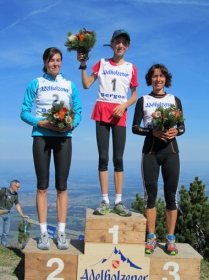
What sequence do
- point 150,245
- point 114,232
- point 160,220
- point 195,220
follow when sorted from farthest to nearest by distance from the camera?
1. point 195,220
2. point 160,220
3. point 150,245
4. point 114,232

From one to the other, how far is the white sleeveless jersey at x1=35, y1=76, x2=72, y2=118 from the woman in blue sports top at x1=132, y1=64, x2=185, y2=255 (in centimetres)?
102

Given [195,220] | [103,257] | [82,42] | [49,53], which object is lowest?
[195,220]

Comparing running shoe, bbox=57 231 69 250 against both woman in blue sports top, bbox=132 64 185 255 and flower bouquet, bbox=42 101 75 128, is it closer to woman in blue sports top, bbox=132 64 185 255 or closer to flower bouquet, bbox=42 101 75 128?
woman in blue sports top, bbox=132 64 185 255

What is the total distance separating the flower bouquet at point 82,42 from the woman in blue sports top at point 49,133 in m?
0.21

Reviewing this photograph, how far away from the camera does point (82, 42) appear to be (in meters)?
4.46

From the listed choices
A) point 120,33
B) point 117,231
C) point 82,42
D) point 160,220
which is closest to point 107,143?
point 117,231

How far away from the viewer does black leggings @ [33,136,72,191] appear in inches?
169

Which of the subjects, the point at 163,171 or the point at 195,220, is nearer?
the point at 163,171

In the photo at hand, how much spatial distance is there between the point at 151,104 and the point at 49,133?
→ 1.45 meters

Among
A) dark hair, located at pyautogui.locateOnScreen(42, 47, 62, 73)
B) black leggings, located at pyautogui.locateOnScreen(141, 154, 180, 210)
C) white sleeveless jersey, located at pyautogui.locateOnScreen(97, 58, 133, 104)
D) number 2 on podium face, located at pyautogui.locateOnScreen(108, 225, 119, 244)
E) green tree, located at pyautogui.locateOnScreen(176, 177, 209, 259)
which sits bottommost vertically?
green tree, located at pyautogui.locateOnScreen(176, 177, 209, 259)

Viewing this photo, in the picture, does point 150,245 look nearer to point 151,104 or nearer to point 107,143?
point 107,143

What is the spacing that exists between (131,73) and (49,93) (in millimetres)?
1190

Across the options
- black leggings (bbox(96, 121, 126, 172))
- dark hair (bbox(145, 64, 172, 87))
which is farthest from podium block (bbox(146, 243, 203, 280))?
dark hair (bbox(145, 64, 172, 87))

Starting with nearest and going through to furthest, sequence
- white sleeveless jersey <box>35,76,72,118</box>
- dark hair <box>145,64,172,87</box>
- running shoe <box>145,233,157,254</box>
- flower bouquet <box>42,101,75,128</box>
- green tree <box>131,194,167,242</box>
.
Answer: flower bouquet <box>42,101,75,128</box> → white sleeveless jersey <box>35,76,72,118</box> → running shoe <box>145,233,157,254</box> → dark hair <box>145,64,172,87</box> → green tree <box>131,194,167,242</box>
